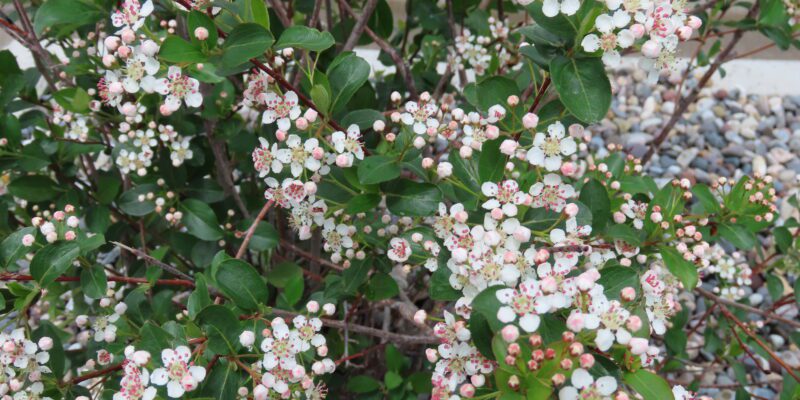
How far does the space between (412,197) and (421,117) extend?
0.44 ft

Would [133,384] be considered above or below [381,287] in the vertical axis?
above

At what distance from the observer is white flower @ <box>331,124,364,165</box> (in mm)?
1063

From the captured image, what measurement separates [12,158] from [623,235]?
51.9 inches

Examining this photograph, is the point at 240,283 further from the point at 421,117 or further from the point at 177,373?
the point at 421,117

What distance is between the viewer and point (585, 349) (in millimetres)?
855

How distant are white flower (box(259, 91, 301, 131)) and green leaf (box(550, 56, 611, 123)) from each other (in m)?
0.39

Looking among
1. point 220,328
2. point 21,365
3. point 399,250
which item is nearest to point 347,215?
point 399,250

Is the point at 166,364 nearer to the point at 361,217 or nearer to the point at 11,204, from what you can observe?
the point at 361,217

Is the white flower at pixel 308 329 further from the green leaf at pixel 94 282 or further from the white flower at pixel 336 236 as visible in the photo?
the green leaf at pixel 94 282

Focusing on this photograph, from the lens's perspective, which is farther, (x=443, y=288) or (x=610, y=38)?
(x=443, y=288)

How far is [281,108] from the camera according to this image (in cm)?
108

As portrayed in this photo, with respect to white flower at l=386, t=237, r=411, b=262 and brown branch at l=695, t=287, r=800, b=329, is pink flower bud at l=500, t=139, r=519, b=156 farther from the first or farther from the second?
brown branch at l=695, t=287, r=800, b=329

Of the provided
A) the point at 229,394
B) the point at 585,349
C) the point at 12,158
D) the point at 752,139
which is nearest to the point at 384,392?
the point at 229,394

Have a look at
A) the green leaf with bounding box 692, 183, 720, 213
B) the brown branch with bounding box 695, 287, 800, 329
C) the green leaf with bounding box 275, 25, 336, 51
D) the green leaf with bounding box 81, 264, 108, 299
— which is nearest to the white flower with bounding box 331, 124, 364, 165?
the green leaf with bounding box 275, 25, 336, 51
